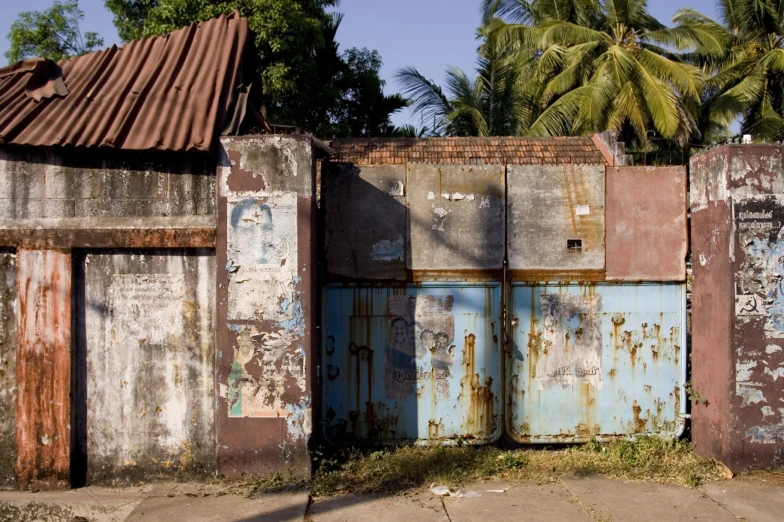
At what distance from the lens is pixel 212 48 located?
664 centimetres

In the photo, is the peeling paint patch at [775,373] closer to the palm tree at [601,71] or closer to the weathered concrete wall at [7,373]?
the weathered concrete wall at [7,373]

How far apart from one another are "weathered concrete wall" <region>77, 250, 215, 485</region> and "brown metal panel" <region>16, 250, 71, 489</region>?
19cm

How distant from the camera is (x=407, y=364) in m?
5.95

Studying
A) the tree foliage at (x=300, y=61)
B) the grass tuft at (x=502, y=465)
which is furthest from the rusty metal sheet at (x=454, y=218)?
the tree foliage at (x=300, y=61)

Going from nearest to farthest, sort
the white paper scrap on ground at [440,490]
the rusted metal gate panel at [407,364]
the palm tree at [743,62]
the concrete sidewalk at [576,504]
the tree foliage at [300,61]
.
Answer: the concrete sidewalk at [576,504] → the white paper scrap on ground at [440,490] → the rusted metal gate panel at [407,364] → the tree foliage at [300,61] → the palm tree at [743,62]

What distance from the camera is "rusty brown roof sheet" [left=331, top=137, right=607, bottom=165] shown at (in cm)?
1130

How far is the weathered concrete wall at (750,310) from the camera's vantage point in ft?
18.0

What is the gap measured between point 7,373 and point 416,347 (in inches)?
134

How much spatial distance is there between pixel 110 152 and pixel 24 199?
81cm

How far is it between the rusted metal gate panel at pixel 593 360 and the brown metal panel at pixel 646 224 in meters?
0.17

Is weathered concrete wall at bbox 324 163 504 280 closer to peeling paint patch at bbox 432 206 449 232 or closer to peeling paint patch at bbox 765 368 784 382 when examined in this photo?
peeling paint patch at bbox 432 206 449 232

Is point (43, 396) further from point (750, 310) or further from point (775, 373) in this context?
point (775, 373)

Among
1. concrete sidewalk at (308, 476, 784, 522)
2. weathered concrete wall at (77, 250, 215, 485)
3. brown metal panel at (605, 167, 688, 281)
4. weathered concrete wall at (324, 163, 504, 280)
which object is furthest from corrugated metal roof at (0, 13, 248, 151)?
brown metal panel at (605, 167, 688, 281)

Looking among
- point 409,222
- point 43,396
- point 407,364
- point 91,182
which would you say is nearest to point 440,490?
point 407,364
